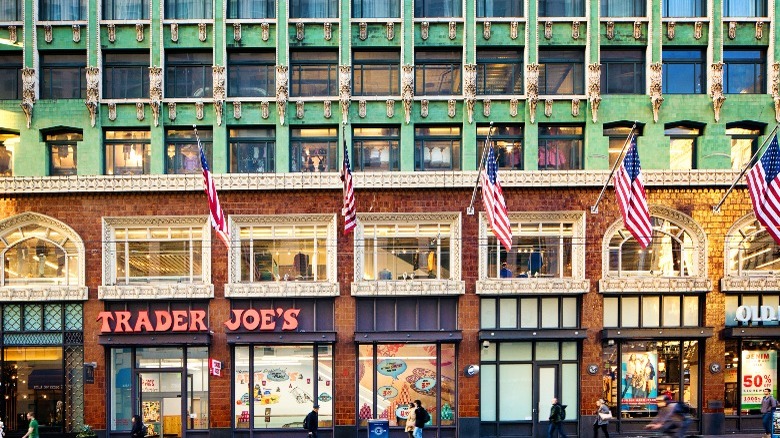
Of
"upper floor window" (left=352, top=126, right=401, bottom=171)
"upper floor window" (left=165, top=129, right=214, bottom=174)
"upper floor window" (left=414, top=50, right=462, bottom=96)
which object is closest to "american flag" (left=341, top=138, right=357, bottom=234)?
"upper floor window" (left=352, top=126, right=401, bottom=171)

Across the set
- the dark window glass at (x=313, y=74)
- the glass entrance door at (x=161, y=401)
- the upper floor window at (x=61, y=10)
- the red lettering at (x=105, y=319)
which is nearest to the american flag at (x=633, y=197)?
the dark window glass at (x=313, y=74)

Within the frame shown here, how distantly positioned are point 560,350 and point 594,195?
6.19 metres

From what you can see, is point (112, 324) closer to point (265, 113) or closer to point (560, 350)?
point (265, 113)

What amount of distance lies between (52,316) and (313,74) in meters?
13.8

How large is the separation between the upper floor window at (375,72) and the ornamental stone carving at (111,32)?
929cm

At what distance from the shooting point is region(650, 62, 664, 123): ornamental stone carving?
27578 mm

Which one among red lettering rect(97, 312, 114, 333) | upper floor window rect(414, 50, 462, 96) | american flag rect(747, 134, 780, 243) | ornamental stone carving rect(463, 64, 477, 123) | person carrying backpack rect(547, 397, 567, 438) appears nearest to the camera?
american flag rect(747, 134, 780, 243)

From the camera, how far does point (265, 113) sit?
91.0ft

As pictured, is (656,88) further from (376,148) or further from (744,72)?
(376,148)

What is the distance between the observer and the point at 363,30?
2778cm

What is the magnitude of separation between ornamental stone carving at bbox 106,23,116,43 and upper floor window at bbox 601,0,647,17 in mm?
19107

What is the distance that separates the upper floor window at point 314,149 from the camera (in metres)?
28.0

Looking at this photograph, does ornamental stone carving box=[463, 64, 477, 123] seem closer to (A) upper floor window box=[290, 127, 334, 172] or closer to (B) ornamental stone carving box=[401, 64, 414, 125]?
(B) ornamental stone carving box=[401, 64, 414, 125]

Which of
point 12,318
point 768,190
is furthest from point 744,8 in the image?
point 12,318
